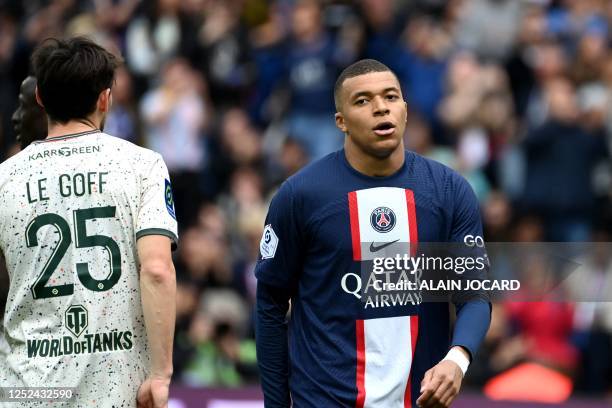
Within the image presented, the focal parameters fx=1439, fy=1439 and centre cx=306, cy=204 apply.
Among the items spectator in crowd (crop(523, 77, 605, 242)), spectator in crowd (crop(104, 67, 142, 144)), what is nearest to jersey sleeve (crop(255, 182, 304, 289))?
spectator in crowd (crop(523, 77, 605, 242))

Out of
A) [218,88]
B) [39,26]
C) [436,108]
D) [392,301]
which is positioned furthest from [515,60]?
A: [392,301]

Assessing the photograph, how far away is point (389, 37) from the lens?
1477 cm

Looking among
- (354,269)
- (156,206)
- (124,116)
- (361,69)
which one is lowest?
(354,269)

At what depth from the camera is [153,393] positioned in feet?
19.1

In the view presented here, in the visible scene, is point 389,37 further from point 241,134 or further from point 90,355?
point 90,355

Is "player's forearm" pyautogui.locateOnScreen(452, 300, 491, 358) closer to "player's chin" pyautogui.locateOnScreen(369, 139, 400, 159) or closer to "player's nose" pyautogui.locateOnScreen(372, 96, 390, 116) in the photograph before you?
"player's chin" pyautogui.locateOnScreen(369, 139, 400, 159)

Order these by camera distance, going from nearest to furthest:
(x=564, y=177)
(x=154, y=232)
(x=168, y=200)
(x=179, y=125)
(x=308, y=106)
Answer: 1. (x=154, y=232)
2. (x=168, y=200)
3. (x=564, y=177)
4. (x=308, y=106)
5. (x=179, y=125)

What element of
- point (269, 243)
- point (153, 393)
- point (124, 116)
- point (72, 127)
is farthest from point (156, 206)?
point (124, 116)

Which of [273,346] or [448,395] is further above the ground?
[273,346]

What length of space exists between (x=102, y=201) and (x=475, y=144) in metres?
8.26

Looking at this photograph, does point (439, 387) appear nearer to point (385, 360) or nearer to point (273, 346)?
point (385, 360)

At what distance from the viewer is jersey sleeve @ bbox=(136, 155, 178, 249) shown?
19.2 ft

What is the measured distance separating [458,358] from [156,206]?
139 cm

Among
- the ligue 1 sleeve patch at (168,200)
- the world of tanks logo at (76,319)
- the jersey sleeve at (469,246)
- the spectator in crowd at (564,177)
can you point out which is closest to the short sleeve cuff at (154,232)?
the ligue 1 sleeve patch at (168,200)
